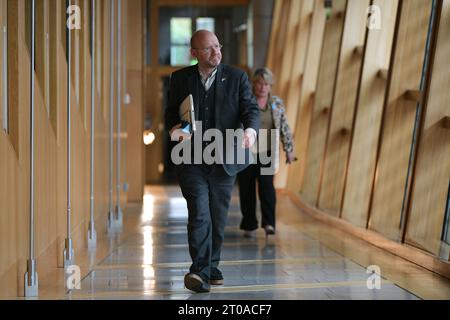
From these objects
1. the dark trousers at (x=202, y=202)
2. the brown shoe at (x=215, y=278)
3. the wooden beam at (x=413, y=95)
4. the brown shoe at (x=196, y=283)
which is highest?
the wooden beam at (x=413, y=95)

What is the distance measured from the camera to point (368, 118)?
25.7ft

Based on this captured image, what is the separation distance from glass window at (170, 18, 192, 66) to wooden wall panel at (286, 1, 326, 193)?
11.7 feet

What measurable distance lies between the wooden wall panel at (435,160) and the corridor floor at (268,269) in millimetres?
289

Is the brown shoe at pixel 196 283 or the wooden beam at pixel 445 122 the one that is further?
the wooden beam at pixel 445 122

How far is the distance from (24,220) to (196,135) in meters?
1.05

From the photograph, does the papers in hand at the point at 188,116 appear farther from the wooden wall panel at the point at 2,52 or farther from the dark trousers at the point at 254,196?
the dark trousers at the point at 254,196

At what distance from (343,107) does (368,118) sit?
44.4 inches

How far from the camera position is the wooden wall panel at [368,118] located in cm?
768

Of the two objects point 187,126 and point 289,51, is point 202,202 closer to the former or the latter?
point 187,126

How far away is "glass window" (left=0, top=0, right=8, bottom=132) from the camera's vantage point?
445cm

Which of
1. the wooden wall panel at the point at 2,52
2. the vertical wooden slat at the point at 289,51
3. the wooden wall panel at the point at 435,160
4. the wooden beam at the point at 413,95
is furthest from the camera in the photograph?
the vertical wooden slat at the point at 289,51

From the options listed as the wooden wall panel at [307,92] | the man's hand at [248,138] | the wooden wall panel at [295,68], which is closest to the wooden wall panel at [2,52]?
the man's hand at [248,138]

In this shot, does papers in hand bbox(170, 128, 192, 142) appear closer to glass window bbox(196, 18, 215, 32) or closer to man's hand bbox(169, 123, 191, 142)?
man's hand bbox(169, 123, 191, 142)

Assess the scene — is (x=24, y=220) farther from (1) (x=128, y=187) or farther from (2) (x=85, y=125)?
(1) (x=128, y=187)
